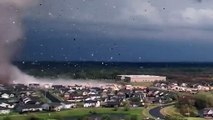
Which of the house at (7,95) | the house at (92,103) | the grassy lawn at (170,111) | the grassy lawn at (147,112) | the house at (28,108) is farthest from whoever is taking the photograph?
the house at (7,95)

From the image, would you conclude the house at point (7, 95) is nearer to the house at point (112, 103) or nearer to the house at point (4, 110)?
the house at point (4, 110)

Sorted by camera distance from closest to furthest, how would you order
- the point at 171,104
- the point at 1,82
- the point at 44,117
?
the point at 44,117
the point at 171,104
the point at 1,82

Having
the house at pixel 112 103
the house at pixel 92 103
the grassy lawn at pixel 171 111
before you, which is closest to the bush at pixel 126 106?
the house at pixel 112 103

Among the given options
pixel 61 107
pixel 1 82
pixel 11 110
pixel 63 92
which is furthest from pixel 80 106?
pixel 1 82

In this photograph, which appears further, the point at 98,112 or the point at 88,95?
the point at 88,95

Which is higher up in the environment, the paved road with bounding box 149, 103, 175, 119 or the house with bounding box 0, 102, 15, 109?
the house with bounding box 0, 102, 15, 109

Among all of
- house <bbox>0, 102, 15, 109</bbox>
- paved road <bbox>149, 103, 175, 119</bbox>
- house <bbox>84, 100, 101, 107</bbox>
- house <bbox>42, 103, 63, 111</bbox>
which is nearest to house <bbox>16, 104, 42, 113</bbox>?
house <bbox>42, 103, 63, 111</bbox>

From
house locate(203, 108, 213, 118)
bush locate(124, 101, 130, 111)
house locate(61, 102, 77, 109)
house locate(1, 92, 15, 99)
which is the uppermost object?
house locate(1, 92, 15, 99)

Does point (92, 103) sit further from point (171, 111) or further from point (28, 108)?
point (171, 111)

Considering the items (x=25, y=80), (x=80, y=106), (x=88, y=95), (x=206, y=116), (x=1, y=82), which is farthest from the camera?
(x=25, y=80)

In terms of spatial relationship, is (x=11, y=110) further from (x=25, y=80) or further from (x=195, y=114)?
(x=25, y=80)

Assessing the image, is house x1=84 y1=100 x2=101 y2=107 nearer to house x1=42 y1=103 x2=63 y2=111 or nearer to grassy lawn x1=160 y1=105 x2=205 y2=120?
house x1=42 y1=103 x2=63 y2=111
